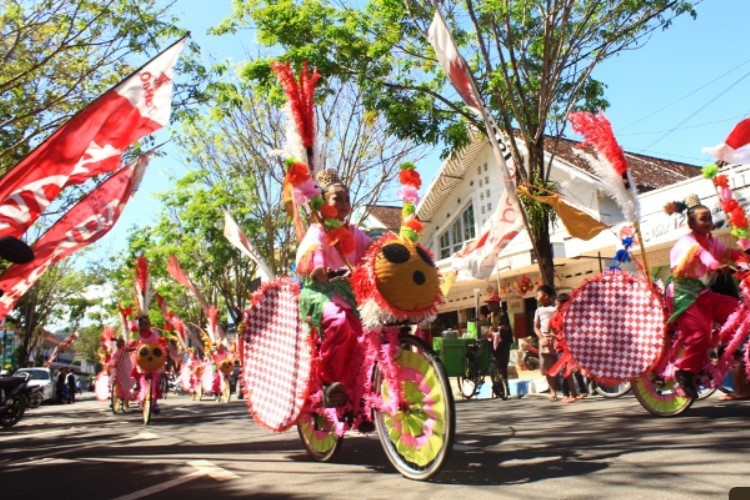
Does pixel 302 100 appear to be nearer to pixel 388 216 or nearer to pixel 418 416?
pixel 418 416

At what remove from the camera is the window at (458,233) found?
24.6 metres

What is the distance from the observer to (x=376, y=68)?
12297 millimetres

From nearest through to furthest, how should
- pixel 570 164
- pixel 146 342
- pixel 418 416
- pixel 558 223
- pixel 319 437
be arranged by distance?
pixel 418 416 → pixel 319 437 → pixel 146 342 → pixel 570 164 → pixel 558 223

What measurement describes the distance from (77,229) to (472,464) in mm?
4295

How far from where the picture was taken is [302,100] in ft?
15.1

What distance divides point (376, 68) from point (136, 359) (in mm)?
6399

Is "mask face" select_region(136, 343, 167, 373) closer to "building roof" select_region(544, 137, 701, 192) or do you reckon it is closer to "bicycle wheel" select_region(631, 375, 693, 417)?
"bicycle wheel" select_region(631, 375, 693, 417)

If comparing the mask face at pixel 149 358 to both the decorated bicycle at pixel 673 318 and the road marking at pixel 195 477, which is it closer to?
the road marking at pixel 195 477

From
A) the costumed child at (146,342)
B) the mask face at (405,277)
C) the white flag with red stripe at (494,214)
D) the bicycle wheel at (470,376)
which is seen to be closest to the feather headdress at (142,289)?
the costumed child at (146,342)

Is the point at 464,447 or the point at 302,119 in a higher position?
the point at 302,119

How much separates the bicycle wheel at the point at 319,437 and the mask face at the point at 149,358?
6.33 metres

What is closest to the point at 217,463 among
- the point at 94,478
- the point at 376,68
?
the point at 94,478

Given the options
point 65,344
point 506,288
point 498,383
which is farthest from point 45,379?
point 498,383

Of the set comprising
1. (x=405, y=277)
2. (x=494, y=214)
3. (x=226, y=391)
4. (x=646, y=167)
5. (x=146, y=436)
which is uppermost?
(x=646, y=167)
